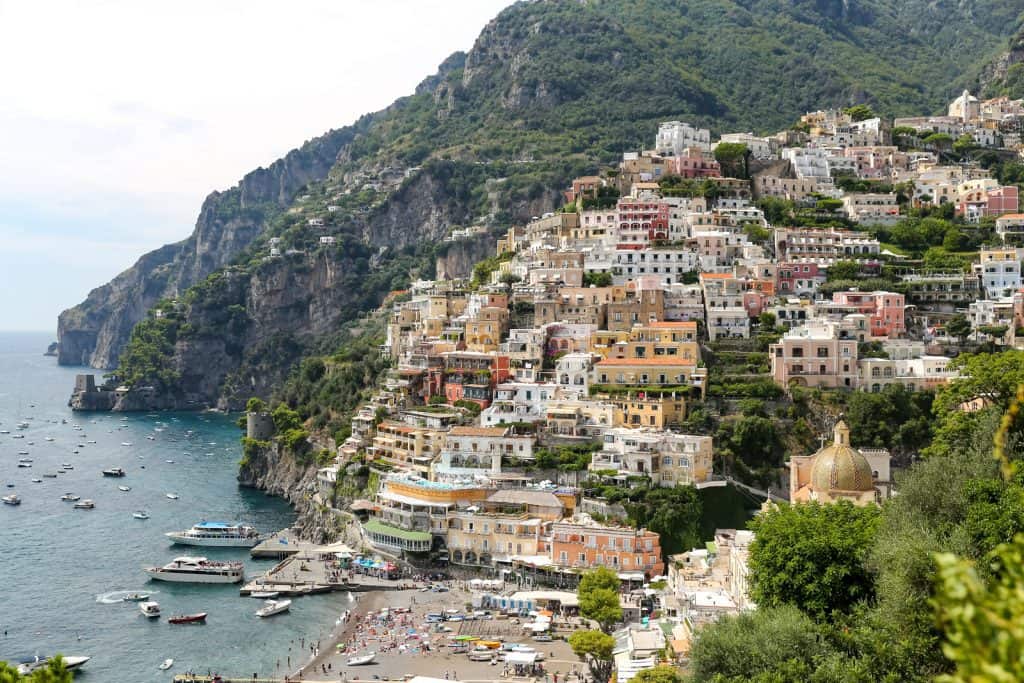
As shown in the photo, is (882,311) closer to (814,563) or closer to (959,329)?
(959,329)

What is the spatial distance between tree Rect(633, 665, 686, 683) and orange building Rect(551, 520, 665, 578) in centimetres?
1781

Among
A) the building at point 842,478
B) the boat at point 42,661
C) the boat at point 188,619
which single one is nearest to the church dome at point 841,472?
the building at point 842,478

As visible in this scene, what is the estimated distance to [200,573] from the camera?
62719 millimetres

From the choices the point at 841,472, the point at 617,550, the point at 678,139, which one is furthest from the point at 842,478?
the point at 678,139

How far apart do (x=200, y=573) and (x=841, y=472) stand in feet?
124

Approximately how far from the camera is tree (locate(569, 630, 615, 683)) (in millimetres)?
43094

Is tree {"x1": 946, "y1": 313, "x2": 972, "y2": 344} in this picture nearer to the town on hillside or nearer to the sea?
the town on hillside

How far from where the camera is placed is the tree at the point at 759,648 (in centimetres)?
2734

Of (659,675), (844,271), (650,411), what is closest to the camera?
(659,675)

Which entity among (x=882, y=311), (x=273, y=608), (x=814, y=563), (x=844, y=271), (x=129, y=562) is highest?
(x=844, y=271)

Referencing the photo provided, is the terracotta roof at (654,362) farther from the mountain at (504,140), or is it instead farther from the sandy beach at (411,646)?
the mountain at (504,140)

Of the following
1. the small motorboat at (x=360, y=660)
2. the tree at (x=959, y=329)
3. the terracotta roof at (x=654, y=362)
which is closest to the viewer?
the small motorboat at (x=360, y=660)

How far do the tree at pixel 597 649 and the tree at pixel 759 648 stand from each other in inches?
516

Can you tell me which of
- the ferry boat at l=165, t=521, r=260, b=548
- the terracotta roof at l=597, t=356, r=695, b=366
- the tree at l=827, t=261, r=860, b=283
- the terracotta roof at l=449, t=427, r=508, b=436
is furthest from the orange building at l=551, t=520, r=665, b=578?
the tree at l=827, t=261, r=860, b=283
